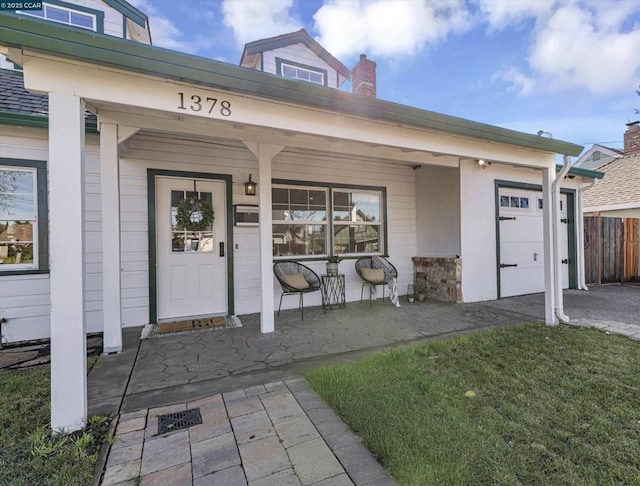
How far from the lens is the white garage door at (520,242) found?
5.98 metres

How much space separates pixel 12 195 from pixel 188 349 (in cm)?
285

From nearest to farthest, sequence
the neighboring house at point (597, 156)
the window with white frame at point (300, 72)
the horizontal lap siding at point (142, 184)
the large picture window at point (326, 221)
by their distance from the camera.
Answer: the horizontal lap siding at point (142, 184) < the large picture window at point (326, 221) < the window with white frame at point (300, 72) < the neighboring house at point (597, 156)

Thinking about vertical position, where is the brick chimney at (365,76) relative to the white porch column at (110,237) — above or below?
above

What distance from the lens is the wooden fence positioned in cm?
733

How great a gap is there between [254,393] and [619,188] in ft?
41.3

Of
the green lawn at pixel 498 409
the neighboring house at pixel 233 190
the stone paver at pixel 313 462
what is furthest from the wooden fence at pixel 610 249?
the stone paver at pixel 313 462

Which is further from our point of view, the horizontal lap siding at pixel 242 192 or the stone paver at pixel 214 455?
the horizontal lap siding at pixel 242 192

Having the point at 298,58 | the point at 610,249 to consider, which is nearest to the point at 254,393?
the point at 298,58

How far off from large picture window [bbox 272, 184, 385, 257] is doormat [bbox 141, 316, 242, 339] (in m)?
1.29

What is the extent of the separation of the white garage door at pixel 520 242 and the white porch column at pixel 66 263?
6243 mm

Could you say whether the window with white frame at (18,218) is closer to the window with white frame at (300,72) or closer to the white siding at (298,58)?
the white siding at (298,58)

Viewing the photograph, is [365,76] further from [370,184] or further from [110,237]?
[110,237]

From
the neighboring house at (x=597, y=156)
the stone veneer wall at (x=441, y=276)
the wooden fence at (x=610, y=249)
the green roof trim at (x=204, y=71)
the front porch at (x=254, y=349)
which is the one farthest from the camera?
the neighboring house at (x=597, y=156)
